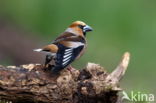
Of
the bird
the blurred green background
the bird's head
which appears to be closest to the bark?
the bird

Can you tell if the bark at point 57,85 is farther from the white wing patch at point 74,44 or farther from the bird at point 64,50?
the white wing patch at point 74,44

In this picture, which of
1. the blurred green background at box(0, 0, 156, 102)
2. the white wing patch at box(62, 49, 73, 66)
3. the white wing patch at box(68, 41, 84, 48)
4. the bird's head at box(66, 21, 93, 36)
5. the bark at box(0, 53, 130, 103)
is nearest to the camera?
the bark at box(0, 53, 130, 103)

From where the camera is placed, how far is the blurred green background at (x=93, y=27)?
53.5 ft

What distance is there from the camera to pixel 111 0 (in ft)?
62.0

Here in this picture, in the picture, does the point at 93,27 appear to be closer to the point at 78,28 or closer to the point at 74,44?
the point at 78,28

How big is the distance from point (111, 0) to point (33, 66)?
1029 cm

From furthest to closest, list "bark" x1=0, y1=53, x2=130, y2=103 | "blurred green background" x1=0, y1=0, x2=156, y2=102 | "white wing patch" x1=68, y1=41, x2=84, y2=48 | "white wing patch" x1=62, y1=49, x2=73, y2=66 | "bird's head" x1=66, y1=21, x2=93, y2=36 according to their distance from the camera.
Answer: "blurred green background" x1=0, y1=0, x2=156, y2=102
"bird's head" x1=66, y1=21, x2=93, y2=36
"white wing patch" x1=68, y1=41, x2=84, y2=48
"white wing patch" x1=62, y1=49, x2=73, y2=66
"bark" x1=0, y1=53, x2=130, y2=103

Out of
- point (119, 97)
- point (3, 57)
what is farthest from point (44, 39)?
point (119, 97)

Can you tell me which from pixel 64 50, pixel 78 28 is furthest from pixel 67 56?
pixel 78 28

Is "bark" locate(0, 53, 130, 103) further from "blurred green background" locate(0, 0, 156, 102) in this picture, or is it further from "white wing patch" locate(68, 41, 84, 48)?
"blurred green background" locate(0, 0, 156, 102)

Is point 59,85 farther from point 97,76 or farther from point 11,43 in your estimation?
point 11,43

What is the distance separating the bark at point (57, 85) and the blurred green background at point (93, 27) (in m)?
6.66

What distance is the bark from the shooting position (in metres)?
8.44

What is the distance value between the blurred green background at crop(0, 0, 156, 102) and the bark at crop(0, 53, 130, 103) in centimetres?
666
